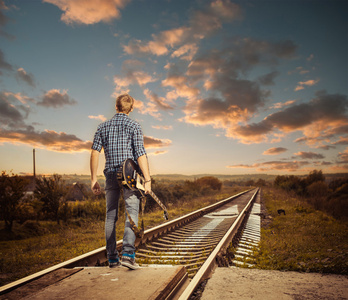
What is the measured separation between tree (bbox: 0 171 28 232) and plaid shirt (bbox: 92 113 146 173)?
9.22m

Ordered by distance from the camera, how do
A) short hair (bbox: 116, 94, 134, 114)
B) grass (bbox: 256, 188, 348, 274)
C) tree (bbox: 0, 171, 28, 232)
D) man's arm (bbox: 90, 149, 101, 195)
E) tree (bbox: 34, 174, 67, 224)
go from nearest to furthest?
1. man's arm (bbox: 90, 149, 101, 195)
2. short hair (bbox: 116, 94, 134, 114)
3. grass (bbox: 256, 188, 348, 274)
4. tree (bbox: 0, 171, 28, 232)
5. tree (bbox: 34, 174, 67, 224)

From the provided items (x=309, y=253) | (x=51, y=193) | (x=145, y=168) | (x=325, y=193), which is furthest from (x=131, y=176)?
(x=325, y=193)

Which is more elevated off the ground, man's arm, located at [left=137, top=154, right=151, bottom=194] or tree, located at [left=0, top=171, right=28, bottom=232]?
man's arm, located at [left=137, top=154, right=151, bottom=194]

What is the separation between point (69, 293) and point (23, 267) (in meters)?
2.77

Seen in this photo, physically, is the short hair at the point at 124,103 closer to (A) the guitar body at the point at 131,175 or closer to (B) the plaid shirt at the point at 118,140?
(B) the plaid shirt at the point at 118,140

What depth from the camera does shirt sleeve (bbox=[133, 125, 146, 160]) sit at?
132 inches

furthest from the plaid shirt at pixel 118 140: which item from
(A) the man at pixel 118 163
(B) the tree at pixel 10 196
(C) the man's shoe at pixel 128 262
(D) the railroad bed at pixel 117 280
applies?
(B) the tree at pixel 10 196

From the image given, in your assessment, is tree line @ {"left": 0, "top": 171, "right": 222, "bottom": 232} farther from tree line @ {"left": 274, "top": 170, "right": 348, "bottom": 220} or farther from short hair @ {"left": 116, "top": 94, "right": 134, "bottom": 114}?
tree line @ {"left": 274, "top": 170, "right": 348, "bottom": 220}

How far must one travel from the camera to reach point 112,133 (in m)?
3.39

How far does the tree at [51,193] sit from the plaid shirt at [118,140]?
10155 millimetres

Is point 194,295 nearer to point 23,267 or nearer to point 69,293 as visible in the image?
point 69,293

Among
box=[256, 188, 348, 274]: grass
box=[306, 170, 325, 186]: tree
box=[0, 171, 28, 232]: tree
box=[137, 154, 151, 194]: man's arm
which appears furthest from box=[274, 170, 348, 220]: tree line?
box=[0, 171, 28, 232]: tree

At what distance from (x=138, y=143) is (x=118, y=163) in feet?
1.24

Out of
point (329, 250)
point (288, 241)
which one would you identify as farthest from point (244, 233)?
point (329, 250)
